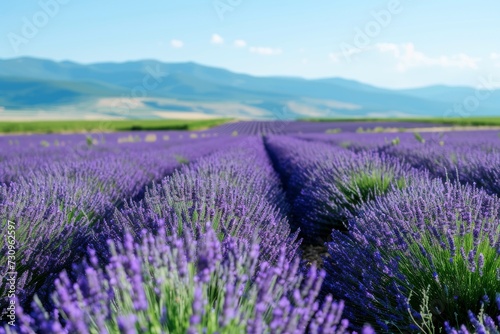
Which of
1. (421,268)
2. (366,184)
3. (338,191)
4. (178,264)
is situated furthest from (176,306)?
(366,184)

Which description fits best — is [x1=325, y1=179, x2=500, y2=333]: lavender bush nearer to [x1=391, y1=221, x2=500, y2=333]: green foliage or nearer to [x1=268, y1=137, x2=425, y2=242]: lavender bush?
[x1=391, y1=221, x2=500, y2=333]: green foliage

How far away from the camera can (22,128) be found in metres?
36.5

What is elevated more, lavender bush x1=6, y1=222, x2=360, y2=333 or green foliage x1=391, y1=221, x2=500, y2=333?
lavender bush x1=6, y1=222, x2=360, y2=333

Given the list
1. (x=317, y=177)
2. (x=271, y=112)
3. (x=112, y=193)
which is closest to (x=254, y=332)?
(x=112, y=193)

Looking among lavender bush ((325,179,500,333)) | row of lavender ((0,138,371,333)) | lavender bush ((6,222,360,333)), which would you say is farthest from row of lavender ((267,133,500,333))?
lavender bush ((6,222,360,333))

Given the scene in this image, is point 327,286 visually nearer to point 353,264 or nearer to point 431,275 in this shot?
point 353,264

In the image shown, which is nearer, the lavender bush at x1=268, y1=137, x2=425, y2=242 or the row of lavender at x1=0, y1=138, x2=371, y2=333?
the row of lavender at x1=0, y1=138, x2=371, y2=333

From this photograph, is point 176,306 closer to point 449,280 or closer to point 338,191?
point 449,280

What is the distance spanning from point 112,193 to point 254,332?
130 inches

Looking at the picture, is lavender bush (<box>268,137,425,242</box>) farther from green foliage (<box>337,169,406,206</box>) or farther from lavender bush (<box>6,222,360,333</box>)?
lavender bush (<box>6,222,360,333</box>)

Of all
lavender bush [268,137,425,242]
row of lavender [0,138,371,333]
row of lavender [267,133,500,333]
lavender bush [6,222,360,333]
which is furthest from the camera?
lavender bush [268,137,425,242]

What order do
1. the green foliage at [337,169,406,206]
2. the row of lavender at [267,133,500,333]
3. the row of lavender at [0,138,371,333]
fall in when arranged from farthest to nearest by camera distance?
the green foliage at [337,169,406,206] → the row of lavender at [267,133,500,333] → the row of lavender at [0,138,371,333]

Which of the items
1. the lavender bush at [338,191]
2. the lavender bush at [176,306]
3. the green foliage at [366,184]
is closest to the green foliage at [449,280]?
the lavender bush at [176,306]

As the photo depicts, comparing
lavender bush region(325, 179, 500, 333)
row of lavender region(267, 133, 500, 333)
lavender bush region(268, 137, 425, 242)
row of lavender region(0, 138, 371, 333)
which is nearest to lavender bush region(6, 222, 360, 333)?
row of lavender region(0, 138, 371, 333)
